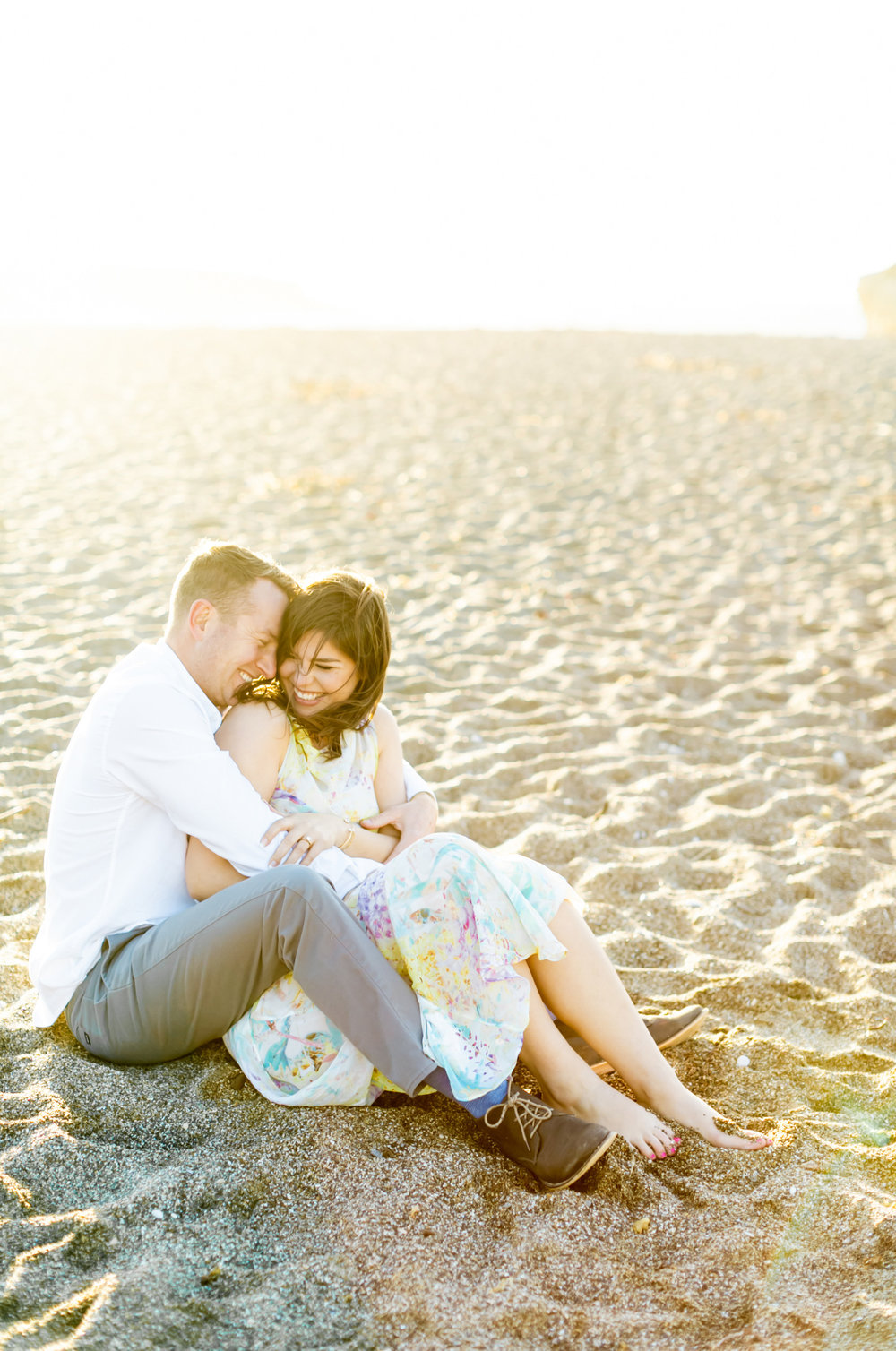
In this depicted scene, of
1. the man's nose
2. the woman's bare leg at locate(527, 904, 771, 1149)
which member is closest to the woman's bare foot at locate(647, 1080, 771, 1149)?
the woman's bare leg at locate(527, 904, 771, 1149)

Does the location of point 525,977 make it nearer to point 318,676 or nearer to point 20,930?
point 318,676

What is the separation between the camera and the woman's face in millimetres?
2730

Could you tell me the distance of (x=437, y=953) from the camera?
242 centimetres

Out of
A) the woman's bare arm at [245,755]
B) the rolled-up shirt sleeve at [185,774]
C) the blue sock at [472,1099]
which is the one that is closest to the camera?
the blue sock at [472,1099]

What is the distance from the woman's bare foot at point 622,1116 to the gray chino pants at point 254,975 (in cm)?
37

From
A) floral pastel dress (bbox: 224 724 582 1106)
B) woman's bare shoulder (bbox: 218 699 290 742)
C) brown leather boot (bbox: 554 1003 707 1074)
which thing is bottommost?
brown leather boot (bbox: 554 1003 707 1074)

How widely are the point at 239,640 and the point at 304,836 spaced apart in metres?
0.52

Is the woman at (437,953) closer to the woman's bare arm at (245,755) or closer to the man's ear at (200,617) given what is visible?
the woman's bare arm at (245,755)

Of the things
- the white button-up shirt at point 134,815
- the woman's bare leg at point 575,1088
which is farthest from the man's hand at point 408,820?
the woman's bare leg at point 575,1088

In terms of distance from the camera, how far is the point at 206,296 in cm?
6975

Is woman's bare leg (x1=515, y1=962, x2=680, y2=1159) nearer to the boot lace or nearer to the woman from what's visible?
the woman

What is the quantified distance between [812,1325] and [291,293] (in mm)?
80043

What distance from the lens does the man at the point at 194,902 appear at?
236cm

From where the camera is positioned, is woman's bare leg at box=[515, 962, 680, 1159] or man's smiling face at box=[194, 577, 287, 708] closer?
woman's bare leg at box=[515, 962, 680, 1159]
